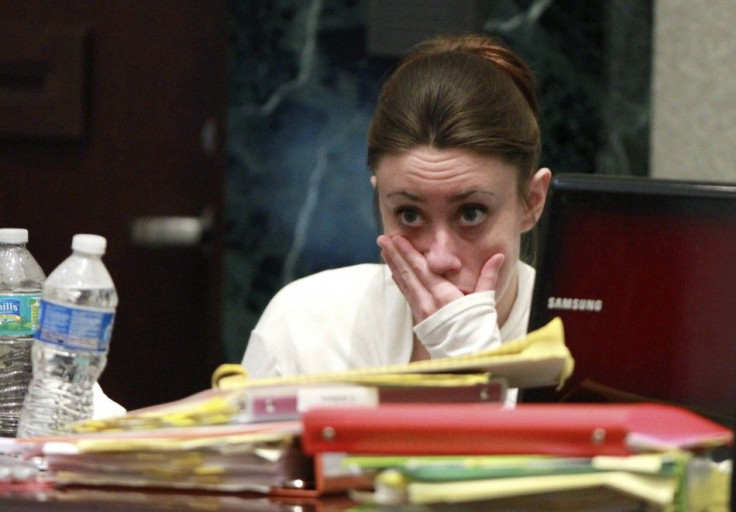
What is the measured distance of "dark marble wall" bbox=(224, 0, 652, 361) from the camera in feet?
8.34

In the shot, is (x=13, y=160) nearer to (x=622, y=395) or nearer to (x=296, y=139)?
(x=296, y=139)

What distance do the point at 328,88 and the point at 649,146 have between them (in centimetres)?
71

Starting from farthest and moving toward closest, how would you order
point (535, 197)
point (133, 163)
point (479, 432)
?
1. point (133, 163)
2. point (535, 197)
3. point (479, 432)

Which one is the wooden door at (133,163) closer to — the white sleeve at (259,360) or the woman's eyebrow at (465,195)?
the white sleeve at (259,360)

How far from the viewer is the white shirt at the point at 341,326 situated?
1.69m

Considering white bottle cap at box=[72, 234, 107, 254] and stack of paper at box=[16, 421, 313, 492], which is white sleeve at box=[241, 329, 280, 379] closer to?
white bottle cap at box=[72, 234, 107, 254]

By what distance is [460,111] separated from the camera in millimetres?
1586

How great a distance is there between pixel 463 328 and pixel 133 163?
1.55 m

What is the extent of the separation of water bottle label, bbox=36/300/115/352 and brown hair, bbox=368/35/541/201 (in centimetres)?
70

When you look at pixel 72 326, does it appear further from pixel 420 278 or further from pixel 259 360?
pixel 259 360

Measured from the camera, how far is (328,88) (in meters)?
2.56

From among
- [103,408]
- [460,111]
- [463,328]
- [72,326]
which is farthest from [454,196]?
[72,326]

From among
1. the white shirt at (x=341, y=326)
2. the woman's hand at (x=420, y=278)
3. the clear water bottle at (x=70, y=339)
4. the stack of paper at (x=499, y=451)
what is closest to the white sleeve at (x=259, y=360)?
the white shirt at (x=341, y=326)

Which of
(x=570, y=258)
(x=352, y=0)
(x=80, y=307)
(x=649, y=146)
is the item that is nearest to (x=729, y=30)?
(x=649, y=146)
